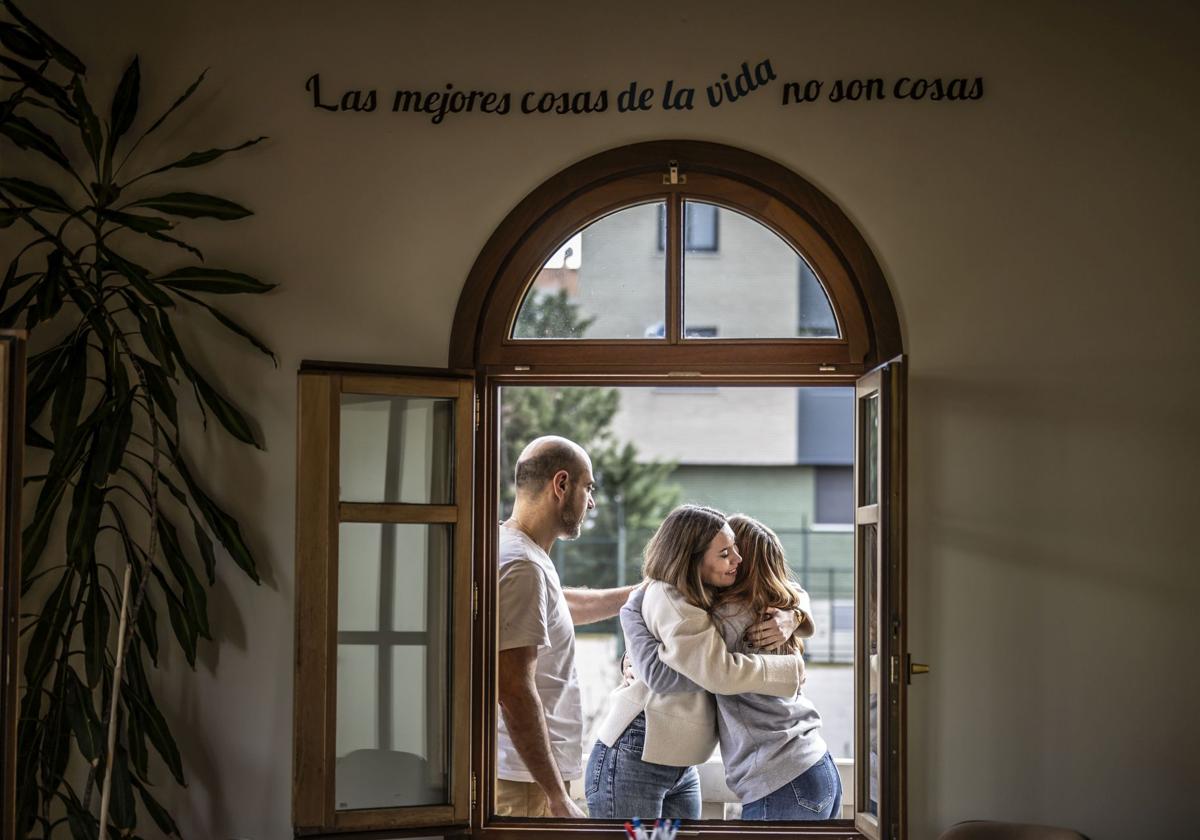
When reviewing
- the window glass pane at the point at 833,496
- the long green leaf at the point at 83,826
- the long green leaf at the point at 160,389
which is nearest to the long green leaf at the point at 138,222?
the long green leaf at the point at 160,389

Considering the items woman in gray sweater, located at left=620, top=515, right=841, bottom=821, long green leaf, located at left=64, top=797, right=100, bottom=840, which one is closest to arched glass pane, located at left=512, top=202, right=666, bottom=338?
woman in gray sweater, located at left=620, top=515, right=841, bottom=821

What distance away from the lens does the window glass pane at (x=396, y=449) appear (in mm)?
3801

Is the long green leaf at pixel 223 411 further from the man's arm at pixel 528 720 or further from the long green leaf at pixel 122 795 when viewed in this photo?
the man's arm at pixel 528 720

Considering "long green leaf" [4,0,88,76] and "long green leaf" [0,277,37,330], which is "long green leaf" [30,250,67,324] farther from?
"long green leaf" [4,0,88,76]

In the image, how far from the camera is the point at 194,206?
12.8ft

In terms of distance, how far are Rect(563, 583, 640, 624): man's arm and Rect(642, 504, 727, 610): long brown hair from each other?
0.54m

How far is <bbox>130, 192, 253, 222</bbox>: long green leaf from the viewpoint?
3.89 meters

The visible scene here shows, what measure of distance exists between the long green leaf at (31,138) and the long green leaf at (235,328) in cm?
55

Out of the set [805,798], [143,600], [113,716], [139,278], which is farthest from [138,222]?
[805,798]

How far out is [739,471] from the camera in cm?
1357

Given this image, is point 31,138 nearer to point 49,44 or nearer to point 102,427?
point 49,44

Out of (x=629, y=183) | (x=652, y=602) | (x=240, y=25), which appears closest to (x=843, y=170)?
(x=629, y=183)

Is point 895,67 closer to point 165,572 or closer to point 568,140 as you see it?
point 568,140

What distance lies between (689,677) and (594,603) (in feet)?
3.15
